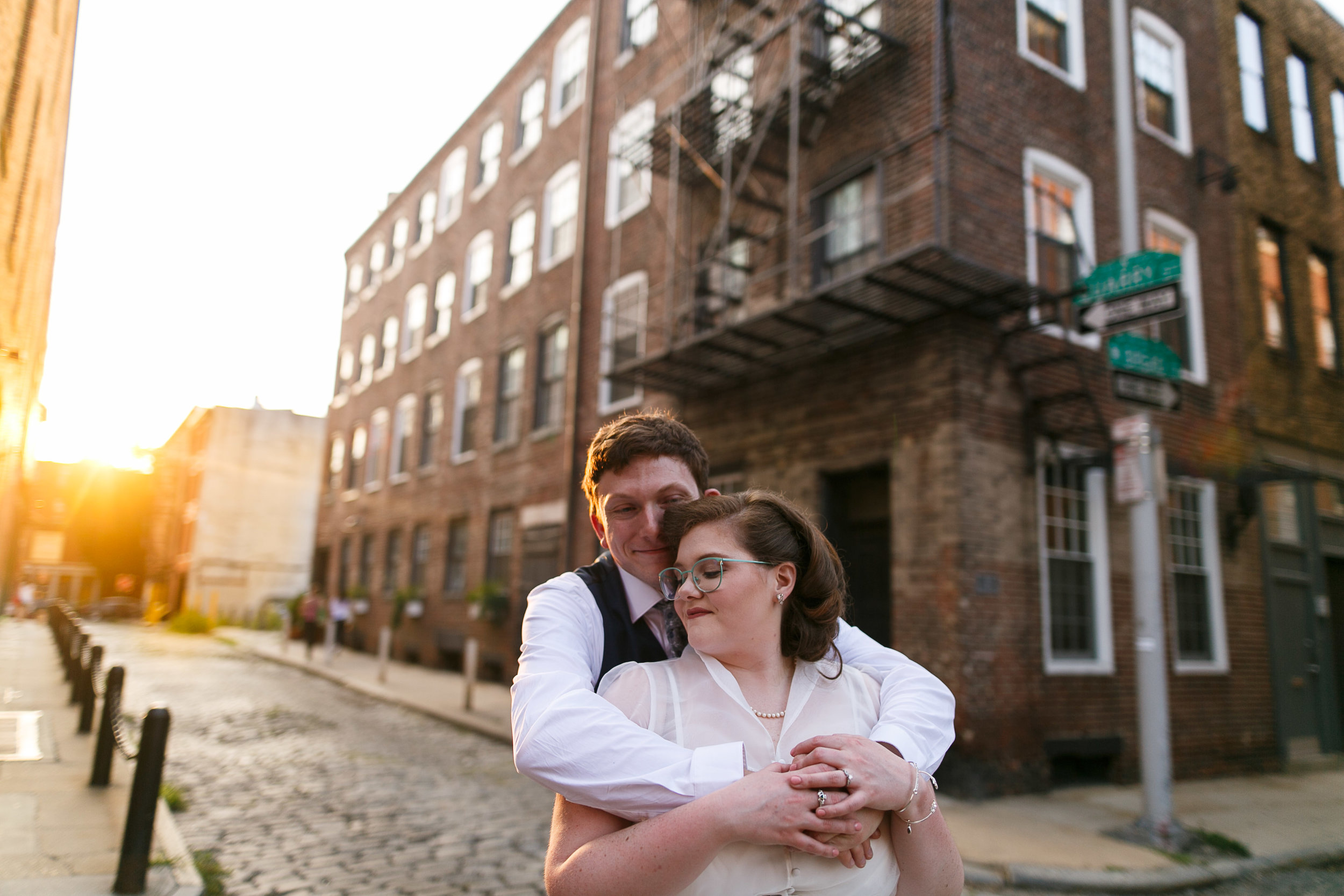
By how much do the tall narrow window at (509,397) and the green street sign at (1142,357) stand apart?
13.1 meters

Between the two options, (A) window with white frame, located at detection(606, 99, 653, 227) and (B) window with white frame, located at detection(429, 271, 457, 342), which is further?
(B) window with white frame, located at detection(429, 271, 457, 342)

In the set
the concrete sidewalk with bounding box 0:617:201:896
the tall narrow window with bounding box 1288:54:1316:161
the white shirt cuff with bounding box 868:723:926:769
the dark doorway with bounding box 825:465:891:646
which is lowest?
the concrete sidewalk with bounding box 0:617:201:896

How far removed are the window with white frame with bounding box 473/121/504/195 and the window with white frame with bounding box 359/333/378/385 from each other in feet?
25.6

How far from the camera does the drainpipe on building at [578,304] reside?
16.0 metres

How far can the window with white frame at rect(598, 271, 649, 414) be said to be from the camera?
14.9 metres

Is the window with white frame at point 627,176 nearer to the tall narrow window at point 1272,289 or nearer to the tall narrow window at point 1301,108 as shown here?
the tall narrow window at point 1272,289

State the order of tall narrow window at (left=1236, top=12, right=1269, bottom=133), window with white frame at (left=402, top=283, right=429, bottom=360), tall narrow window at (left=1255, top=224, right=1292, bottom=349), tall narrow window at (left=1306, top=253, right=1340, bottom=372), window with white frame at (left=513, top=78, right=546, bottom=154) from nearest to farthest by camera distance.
Answer: tall narrow window at (left=1255, top=224, right=1292, bottom=349) → tall narrow window at (left=1236, top=12, right=1269, bottom=133) → tall narrow window at (left=1306, top=253, right=1340, bottom=372) → window with white frame at (left=513, top=78, right=546, bottom=154) → window with white frame at (left=402, top=283, right=429, bottom=360)

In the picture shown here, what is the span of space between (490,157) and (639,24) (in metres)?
7.19

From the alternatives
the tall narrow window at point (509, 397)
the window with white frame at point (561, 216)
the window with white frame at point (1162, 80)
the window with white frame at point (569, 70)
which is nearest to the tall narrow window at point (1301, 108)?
the window with white frame at point (1162, 80)

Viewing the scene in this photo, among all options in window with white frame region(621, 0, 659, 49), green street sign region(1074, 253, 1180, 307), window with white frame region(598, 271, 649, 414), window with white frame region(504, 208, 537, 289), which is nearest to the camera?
green street sign region(1074, 253, 1180, 307)

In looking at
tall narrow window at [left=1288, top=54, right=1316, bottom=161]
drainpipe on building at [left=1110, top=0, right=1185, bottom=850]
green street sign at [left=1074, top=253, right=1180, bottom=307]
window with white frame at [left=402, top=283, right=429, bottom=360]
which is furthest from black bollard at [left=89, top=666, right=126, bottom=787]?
window with white frame at [left=402, top=283, right=429, bottom=360]

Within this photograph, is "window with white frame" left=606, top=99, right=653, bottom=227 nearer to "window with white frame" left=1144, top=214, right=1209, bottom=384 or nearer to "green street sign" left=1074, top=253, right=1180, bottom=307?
"window with white frame" left=1144, top=214, right=1209, bottom=384

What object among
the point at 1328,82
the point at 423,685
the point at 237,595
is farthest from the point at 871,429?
the point at 237,595

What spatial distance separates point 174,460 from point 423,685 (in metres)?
44.5
